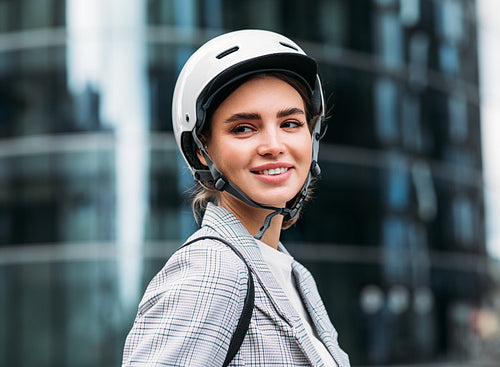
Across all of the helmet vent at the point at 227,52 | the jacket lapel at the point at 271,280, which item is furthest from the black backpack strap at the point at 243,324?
the helmet vent at the point at 227,52

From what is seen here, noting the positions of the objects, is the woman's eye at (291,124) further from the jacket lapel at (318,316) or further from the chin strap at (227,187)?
the jacket lapel at (318,316)

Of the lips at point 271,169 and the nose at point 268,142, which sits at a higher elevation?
the nose at point 268,142

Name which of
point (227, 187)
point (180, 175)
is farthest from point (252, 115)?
point (180, 175)

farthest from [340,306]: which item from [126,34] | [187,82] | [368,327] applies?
[187,82]

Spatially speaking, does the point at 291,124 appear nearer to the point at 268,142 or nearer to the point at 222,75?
the point at 268,142

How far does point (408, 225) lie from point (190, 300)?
56.5 ft

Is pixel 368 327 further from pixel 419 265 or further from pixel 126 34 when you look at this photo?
pixel 126 34

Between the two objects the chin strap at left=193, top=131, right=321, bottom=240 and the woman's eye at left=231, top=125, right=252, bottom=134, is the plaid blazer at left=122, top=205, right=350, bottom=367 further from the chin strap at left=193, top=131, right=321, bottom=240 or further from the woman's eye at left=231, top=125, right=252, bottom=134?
the woman's eye at left=231, top=125, right=252, bottom=134

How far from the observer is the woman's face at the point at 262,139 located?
2.15 m

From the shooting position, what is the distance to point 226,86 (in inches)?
85.5

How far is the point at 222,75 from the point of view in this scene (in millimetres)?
2146

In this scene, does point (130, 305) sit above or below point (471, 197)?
below

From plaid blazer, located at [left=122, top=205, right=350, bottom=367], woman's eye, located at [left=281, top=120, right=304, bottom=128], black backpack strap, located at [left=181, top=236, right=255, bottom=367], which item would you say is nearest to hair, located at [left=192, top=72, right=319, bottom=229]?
woman's eye, located at [left=281, top=120, right=304, bottom=128]

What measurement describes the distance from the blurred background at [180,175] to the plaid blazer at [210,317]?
1353cm
